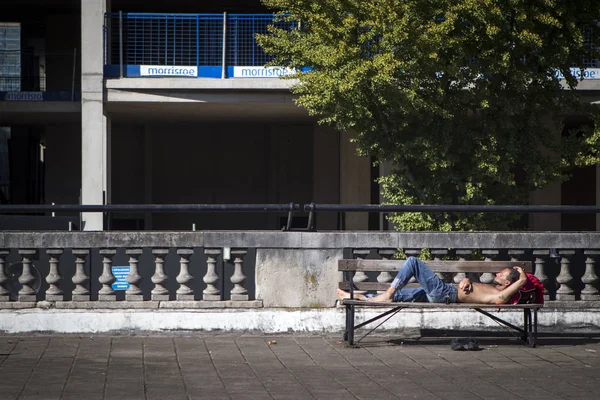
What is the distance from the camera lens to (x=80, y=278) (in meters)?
9.54

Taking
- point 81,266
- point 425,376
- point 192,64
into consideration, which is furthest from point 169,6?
point 425,376

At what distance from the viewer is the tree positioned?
1491 centimetres

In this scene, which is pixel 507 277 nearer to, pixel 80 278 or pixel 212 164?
pixel 80 278

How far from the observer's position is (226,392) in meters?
6.85

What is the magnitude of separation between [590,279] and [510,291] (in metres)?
1.62

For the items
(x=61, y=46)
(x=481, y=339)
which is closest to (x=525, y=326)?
(x=481, y=339)

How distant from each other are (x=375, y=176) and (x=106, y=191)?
34.0 feet

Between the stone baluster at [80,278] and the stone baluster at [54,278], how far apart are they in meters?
0.16

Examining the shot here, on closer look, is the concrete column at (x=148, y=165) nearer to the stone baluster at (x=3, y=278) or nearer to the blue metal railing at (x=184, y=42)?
the blue metal railing at (x=184, y=42)

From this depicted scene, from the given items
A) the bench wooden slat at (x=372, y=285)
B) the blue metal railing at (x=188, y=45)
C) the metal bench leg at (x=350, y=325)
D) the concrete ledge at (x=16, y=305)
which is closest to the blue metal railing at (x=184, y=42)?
the blue metal railing at (x=188, y=45)

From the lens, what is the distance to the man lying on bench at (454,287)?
8.76 m

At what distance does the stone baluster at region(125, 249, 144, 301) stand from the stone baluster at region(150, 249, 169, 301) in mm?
162

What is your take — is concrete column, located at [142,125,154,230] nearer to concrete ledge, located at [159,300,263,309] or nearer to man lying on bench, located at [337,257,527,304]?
concrete ledge, located at [159,300,263,309]

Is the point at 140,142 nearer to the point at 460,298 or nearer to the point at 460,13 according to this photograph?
the point at 460,13
